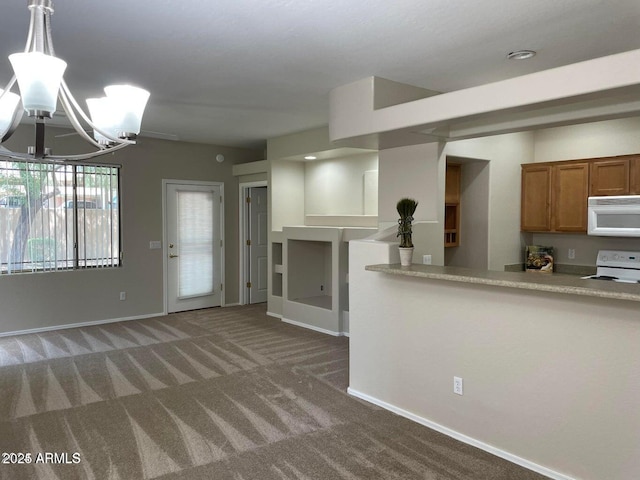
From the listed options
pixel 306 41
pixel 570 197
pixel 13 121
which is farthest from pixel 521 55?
pixel 13 121

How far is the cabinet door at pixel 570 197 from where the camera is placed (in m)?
4.89

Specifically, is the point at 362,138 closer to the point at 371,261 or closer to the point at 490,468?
the point at 371,261

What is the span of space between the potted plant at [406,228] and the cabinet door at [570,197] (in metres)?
2.50

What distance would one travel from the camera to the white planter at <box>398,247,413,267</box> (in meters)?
3.43

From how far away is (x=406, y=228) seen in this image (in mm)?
3445

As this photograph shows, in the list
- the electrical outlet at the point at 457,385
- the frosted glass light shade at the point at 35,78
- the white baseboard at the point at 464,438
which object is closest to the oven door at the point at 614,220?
the electrical outlet at the point at 457,385

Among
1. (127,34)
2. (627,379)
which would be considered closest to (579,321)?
(627,379)

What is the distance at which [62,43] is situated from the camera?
313cm

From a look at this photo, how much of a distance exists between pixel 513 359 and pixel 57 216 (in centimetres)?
563

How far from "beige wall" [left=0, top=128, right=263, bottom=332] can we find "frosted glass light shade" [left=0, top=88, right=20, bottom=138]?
420 centimetres

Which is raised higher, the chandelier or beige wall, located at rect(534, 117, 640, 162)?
beige wall, located at rect(534, 117, 640, 162)

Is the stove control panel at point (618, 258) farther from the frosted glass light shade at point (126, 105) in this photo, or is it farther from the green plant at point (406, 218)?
the frosted glass light shade at point (126, 105)

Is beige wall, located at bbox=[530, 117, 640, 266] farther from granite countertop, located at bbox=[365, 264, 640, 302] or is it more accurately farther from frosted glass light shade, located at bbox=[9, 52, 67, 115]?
frosted glass light shade, located at bbox=[9, 52, 67, 115]

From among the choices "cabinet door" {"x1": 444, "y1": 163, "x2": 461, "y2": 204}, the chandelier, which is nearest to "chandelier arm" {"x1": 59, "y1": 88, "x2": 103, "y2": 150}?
the chandelier
